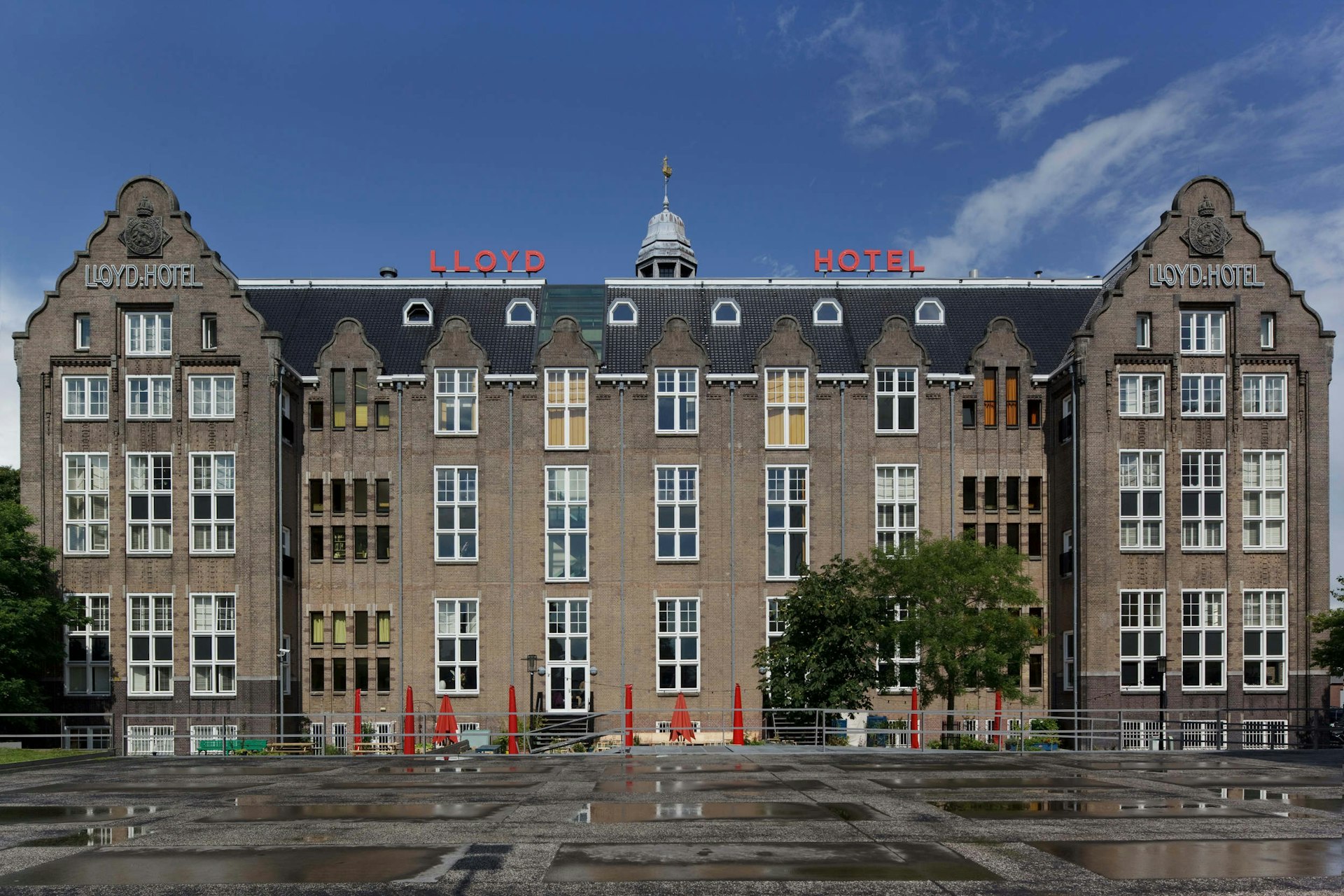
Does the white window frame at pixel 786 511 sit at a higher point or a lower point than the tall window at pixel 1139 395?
lower

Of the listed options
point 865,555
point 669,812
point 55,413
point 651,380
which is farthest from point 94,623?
point 669,812

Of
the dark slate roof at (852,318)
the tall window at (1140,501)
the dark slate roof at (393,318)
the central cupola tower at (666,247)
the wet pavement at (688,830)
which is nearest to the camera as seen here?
the wet pavement at (688,830)

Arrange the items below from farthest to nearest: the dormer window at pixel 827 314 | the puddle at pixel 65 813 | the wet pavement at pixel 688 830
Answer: the dormer window at pixel 827 314 < the puddle at pixel 65 813 < the wet pavement at pixel 688 830

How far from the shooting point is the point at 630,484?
52000mm

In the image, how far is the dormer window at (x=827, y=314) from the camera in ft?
184

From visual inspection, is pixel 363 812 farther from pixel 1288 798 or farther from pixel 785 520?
pixel 785 520

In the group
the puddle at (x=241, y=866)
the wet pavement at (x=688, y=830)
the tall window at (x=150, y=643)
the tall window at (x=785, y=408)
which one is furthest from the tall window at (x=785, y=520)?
the puddle at (x=241, y=866)

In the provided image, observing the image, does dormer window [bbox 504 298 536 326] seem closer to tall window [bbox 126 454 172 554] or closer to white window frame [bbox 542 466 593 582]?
white window frame [bbox 542 466 593 582]

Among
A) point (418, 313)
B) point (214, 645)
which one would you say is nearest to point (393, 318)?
point (418, 313)

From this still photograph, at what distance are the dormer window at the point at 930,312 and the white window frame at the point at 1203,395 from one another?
35.7ft

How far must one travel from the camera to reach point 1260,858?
16234 mm

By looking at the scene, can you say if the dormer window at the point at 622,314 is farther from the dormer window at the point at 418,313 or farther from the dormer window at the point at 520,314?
the dormer window at the point at 418,313

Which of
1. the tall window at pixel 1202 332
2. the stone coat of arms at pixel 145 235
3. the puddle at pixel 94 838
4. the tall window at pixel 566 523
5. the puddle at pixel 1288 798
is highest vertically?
the stone coat of arms at pixel 145 235

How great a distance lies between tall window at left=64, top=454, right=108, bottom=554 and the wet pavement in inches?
768
